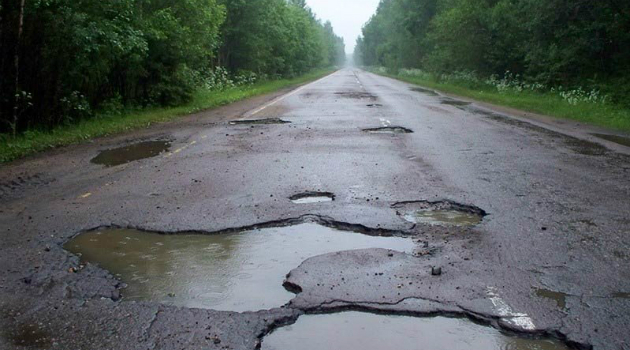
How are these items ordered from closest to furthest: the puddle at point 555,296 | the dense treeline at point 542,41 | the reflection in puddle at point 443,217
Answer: the puddle at point 555,296
the reflection in puddle at point 443,217
the dense treeline at point 542,41

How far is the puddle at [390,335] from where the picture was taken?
3.74 m

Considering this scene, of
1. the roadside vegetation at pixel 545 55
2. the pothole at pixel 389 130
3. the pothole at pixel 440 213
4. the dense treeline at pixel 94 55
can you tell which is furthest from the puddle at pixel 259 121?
the pothole at pixel 440 213

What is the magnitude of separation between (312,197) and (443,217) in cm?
184

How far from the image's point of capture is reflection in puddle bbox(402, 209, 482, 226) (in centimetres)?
649

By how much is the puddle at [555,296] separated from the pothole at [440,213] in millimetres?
1934

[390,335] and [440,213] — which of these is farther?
[440,213]

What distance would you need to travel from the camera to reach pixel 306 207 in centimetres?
718

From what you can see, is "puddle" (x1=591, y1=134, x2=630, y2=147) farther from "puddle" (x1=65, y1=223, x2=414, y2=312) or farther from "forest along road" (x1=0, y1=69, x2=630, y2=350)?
"puddle" (x1=65, y1=223, x2=414, y2=312)

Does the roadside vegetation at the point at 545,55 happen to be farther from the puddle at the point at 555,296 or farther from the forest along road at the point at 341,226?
the puddle at the point at 555,296

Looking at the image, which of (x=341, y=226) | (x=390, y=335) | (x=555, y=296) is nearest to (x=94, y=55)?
(x=341, y=226)

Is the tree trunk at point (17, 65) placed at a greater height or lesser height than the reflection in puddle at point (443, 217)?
greater

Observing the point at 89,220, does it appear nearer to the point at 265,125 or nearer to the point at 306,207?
the point at 306,207

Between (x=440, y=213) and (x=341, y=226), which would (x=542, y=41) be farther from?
(x=341, y=226)

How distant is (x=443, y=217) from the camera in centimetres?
673
